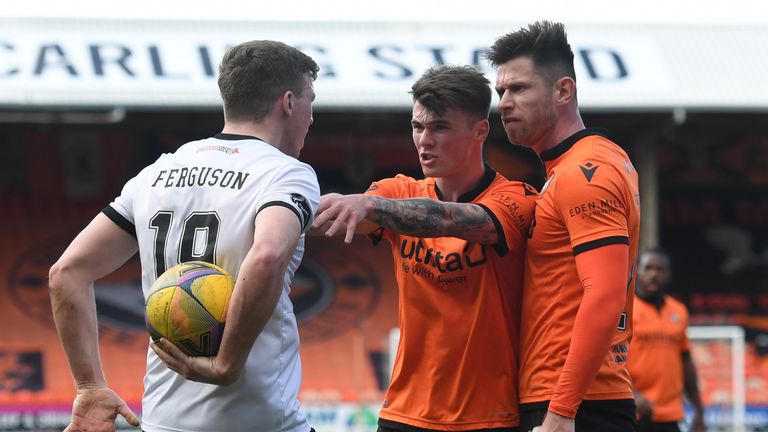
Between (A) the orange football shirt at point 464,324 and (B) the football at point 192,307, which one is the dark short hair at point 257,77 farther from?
(A) the orange football shirt at point 464,324

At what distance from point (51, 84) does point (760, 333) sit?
9929 millimetres

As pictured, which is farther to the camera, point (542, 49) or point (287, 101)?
point (542, 49)

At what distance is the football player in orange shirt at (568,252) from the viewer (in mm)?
3990

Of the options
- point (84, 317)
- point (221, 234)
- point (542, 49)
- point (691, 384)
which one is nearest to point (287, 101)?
point (221, 234)

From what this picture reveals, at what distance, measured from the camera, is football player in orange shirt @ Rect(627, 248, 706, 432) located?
9031 millimetres

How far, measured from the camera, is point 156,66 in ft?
44.5

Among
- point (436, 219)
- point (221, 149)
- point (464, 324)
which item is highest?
point (221, 149)

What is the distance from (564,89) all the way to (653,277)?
5430 mm

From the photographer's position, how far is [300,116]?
3.89 metres

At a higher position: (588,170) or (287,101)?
(287,101)

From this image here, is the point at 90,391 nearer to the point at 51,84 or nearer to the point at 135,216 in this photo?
the point at 135,216

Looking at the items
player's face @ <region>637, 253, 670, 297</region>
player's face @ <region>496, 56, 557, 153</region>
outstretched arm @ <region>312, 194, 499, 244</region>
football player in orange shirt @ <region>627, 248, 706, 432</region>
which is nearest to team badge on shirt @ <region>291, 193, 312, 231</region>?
outstretched arm @ <region>312, 194, 499, 244</region>

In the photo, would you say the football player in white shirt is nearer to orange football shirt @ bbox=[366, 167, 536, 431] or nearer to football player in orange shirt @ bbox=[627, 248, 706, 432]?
orange football shirt @ bbox=[366, 167, 536, 431]

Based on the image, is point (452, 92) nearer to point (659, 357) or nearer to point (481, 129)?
point (481, 129)
